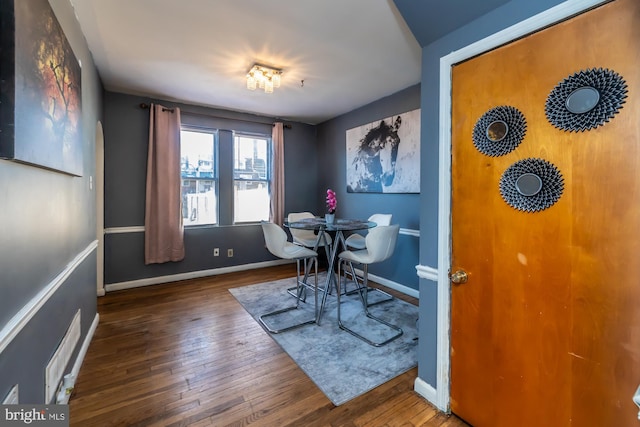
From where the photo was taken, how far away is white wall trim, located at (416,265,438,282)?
1625 mm

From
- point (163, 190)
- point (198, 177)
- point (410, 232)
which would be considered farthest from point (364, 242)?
point (163, 190)

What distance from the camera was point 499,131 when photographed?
1.31 meters

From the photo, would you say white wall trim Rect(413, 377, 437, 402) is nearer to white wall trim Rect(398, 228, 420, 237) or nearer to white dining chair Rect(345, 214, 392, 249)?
white dining chair Rect(345, 214, 392, 249)

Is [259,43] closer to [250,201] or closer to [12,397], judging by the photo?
[12,397]

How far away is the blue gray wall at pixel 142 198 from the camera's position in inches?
140

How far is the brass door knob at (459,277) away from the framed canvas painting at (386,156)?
6.30 ft

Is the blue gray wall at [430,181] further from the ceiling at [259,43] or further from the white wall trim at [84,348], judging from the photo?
the white wall trim at [84,348]

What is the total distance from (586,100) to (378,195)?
2.85 metres

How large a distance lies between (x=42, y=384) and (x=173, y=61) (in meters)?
2.69

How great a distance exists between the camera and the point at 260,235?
4.68 m

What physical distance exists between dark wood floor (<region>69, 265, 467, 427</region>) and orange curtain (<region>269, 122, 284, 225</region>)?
2142mm

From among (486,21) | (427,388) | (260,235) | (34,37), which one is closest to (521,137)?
(486,21)

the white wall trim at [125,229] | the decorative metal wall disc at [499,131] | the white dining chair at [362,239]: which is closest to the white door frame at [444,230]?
the decorative metal wall disc at [499,131]

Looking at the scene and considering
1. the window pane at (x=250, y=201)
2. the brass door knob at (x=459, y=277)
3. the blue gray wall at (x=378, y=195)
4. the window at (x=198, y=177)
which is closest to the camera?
the brass door knob at (x=459, y=277)
